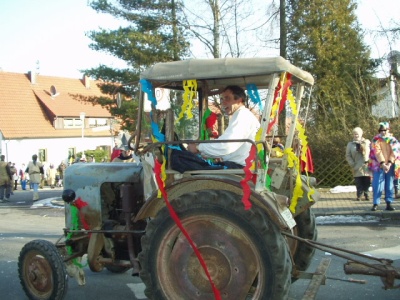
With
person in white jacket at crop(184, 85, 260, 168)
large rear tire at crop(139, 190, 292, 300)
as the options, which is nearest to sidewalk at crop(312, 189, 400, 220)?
person in white jacket at crop(184, 85, 260, 168)

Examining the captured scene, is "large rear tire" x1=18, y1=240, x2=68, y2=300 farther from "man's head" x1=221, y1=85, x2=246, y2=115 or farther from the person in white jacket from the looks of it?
"man's head" x1=221, y1=85, x2=246, y2=115

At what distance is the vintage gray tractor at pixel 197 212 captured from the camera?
4.23 metres

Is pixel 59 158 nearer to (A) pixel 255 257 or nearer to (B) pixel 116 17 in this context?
(B) pixel 116 17

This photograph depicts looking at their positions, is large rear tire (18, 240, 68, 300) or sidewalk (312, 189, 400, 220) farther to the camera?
sidewalk (312, 189, 400, 220)

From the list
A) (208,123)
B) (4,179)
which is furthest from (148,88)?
(4,179)

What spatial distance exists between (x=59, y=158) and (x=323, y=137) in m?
35.2

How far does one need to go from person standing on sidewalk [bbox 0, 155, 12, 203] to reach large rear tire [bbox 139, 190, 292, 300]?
17.1 meters

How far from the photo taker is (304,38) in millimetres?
22328

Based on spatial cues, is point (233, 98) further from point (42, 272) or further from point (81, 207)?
point (42, 272)

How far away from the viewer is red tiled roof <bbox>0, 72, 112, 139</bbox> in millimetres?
45844

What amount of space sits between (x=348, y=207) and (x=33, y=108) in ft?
134

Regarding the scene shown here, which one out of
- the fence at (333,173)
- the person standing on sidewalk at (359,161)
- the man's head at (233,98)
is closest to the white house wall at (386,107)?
the fence at (333,173)

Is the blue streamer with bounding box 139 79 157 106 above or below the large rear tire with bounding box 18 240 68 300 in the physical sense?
above

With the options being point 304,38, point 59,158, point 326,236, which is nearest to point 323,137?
point 304,38
